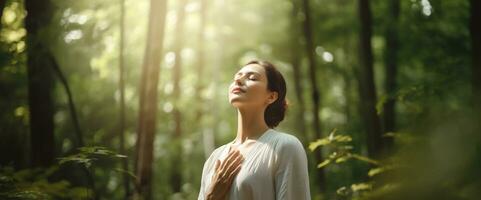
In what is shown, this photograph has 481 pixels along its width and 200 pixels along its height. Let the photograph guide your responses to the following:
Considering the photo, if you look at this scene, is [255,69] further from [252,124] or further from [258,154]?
[258,154]

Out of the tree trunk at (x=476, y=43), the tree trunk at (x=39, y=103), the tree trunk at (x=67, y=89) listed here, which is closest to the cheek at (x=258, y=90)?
the tree trunk at (x=476, y=43)

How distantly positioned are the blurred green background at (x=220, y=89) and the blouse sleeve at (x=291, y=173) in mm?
1365

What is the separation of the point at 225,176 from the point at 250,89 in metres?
0.50

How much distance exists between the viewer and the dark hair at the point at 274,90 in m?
3.30

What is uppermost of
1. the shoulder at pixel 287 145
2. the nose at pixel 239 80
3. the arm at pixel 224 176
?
the nose at pixel 239 80

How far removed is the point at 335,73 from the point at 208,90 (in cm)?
325

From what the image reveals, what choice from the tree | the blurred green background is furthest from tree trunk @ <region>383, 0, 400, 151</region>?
the tree

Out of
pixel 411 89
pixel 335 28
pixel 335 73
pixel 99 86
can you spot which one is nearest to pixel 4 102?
pixel 99 86

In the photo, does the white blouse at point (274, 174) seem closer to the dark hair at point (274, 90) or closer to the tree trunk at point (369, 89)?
the dark hair at point (274, 90)

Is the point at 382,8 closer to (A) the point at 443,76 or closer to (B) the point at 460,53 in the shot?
(B) the point at 460,53

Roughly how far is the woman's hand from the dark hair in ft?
1.23

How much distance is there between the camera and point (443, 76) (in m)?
5.55

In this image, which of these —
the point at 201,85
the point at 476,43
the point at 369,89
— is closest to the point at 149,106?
the point at 369,89

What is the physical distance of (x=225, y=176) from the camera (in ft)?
10.2
